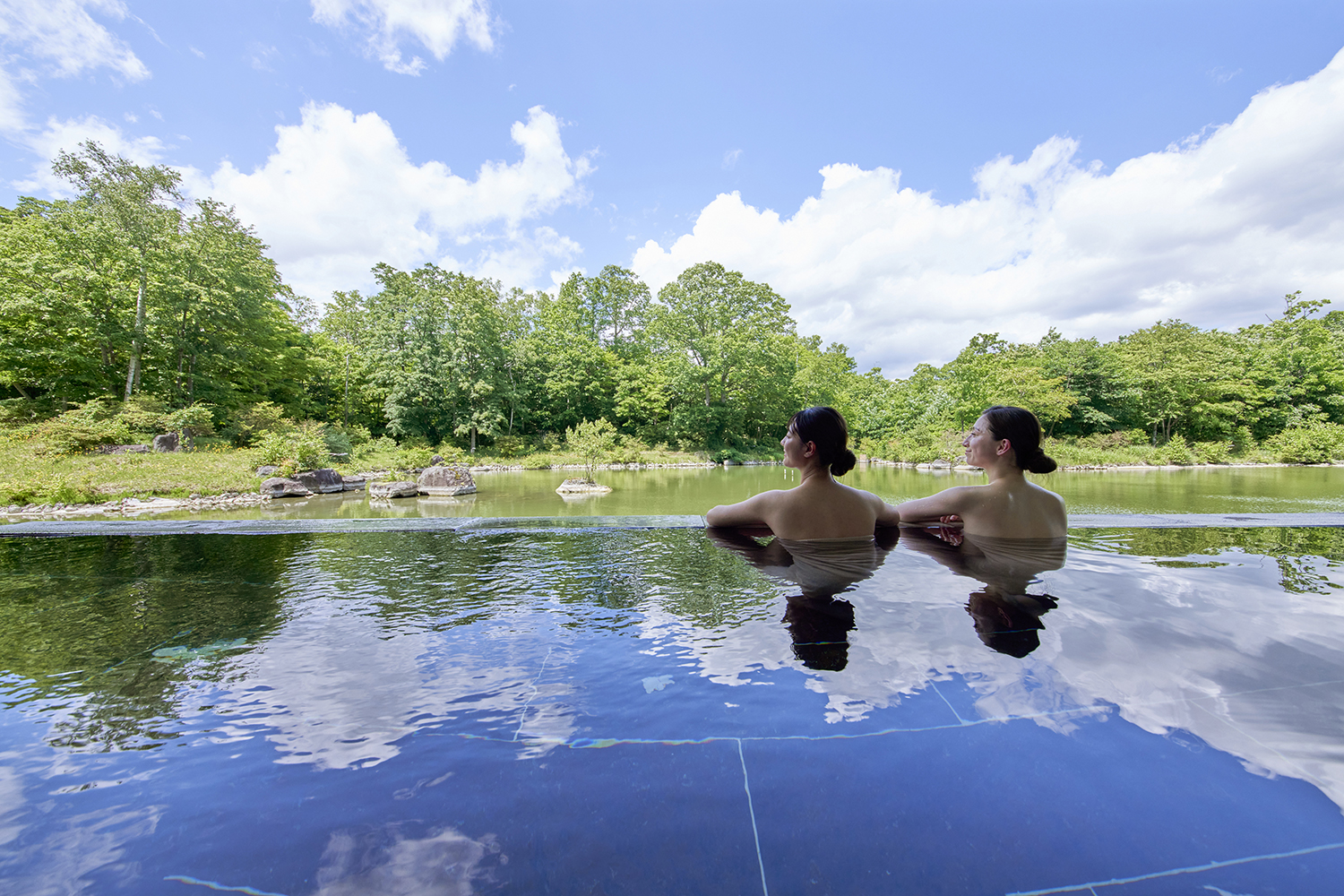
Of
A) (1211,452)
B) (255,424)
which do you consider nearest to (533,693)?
(255,424)

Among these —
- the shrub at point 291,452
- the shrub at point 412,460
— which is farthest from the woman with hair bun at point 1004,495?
the shrub at point 412,460

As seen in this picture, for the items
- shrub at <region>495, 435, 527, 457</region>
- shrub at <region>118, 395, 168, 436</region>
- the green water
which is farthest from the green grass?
shrub at <region>495, 435, 527, 457</region>

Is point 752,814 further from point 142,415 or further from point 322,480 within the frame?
point 142,415

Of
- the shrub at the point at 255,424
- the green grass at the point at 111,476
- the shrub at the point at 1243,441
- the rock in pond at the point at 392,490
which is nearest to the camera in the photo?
the green grass at the point at 111,476

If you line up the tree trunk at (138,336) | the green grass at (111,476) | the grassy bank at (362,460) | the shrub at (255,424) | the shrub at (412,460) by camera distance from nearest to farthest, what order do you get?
the green grass at (111,476)
the grassy bank at (362,460)
the tree trunk at (138,336)
the shrub at (255,424)
the shrub at (412,460)

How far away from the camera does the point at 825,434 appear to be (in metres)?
2.18

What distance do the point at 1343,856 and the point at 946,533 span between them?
2044mm

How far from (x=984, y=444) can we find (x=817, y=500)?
2.47ft

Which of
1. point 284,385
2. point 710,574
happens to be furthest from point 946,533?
point 284,385

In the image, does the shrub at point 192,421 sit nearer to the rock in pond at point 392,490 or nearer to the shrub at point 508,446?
the rock in pond at point 392,490

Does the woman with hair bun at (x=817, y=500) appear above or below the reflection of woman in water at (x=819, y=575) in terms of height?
above

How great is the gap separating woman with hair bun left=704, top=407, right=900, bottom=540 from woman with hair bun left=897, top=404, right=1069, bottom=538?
0.81 feet

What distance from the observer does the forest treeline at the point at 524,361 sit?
16.2m

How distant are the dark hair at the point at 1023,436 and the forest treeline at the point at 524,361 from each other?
20.9 meters
